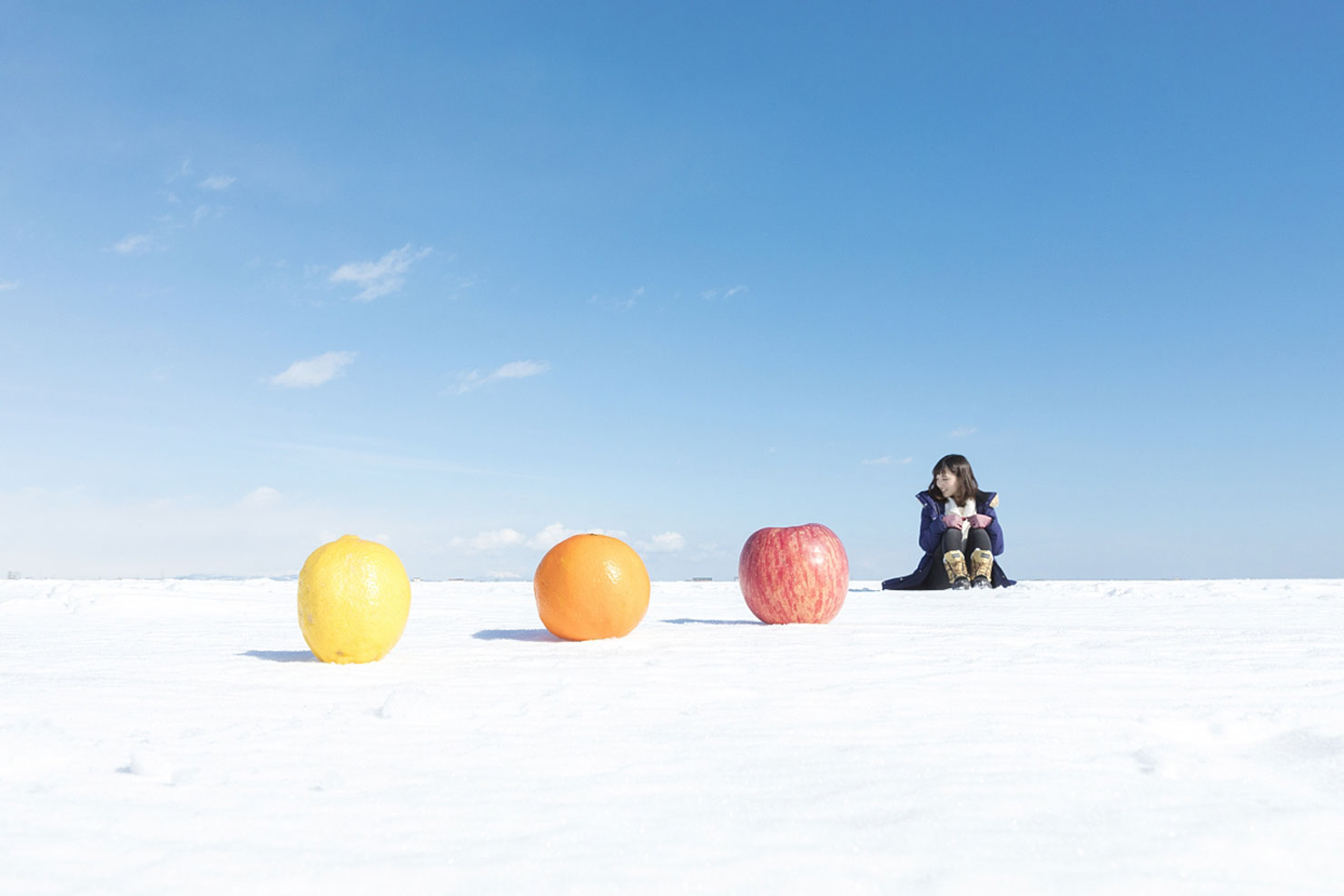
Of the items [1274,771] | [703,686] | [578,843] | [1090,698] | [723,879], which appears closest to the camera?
[723,879]

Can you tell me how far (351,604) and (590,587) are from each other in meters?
1.09

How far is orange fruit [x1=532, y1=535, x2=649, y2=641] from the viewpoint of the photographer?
450 cm

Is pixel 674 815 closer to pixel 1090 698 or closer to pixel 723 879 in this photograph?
pixel 723 879

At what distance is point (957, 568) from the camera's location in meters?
9.61

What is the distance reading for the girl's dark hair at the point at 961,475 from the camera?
9.78 m

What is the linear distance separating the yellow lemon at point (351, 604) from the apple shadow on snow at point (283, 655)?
0.18 meters

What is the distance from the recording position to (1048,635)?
181 inches

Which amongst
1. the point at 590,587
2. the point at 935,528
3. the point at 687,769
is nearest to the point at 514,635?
the point at 590,587

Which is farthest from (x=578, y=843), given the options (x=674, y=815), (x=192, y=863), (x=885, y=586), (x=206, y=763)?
(x=885, y=586)

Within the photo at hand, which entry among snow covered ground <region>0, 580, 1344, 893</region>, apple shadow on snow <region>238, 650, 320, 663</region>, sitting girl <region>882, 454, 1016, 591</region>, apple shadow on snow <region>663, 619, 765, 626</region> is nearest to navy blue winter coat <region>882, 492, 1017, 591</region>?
sitting girl <region>882, 454, 1016, 591</region>

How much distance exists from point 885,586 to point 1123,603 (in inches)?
144

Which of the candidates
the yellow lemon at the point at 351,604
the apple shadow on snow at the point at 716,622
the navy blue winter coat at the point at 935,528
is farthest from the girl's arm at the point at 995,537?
the yellow lemon at the point at 351,604

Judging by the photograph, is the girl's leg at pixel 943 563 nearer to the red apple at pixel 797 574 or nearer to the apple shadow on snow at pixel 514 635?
the red apple at pixel 797 574

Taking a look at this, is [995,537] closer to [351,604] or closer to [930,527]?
[930,527]
